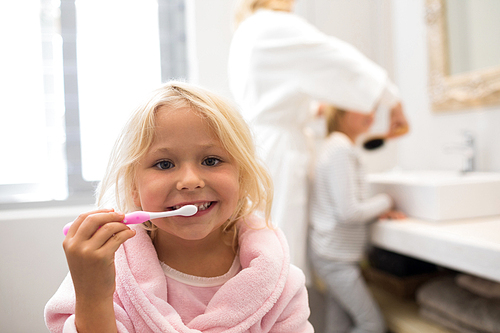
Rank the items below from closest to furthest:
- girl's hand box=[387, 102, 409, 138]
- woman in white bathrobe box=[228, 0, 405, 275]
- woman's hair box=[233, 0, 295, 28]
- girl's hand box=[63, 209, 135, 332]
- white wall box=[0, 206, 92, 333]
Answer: girl's hand box=[63, 209, 135, 332] < white wall box=[0, 206, 92, 333] < woman in white bathrobe box=[228, 0, 405, 275] < woman's hair box=[233, 0, 295, 28] < girl's hand box=[387, 102, 409, 138]

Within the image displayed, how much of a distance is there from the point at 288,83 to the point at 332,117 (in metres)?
0.40

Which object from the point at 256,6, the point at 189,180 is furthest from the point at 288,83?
the point at 189,180

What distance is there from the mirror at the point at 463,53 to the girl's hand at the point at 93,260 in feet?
4.57

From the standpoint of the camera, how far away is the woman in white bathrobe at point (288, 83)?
116cm

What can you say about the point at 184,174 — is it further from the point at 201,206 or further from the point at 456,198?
the point at 456,198

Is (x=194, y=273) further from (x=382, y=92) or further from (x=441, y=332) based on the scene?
(x=441, y=332)

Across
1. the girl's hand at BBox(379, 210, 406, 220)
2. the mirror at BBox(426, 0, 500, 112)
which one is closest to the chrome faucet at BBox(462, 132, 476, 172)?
the mirror at BBox(426, 0, 500, 112)

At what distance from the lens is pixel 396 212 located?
4.44 feet

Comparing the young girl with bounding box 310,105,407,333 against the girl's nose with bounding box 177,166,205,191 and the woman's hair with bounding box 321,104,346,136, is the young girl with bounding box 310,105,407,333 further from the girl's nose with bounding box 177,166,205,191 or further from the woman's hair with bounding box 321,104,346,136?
the girl's nose with bounding box 177,166,205,191

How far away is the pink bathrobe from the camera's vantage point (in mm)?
572

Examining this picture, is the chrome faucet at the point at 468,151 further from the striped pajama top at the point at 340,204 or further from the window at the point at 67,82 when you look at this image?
the window at the point at 67,82

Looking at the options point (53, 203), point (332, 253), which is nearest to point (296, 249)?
point (332, 253)

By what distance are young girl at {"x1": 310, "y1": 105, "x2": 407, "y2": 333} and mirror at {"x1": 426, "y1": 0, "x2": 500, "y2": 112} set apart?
31 centimetres

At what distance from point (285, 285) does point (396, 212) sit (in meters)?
0.84
